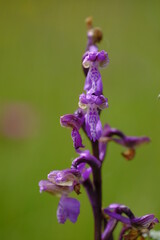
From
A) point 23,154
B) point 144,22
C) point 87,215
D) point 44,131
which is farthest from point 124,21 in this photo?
point 87,215

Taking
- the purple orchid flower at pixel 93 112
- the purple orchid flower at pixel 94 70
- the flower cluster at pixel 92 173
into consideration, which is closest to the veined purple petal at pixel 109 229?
the flower cluster at pixel 92 173

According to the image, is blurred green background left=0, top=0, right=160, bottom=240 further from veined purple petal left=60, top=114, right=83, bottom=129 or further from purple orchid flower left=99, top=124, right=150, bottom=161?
veined purple petal left=60, top=114, right=83, bottom=129

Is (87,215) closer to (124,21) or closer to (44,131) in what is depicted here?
(44,131)

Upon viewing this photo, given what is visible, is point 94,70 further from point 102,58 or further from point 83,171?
point 83,171

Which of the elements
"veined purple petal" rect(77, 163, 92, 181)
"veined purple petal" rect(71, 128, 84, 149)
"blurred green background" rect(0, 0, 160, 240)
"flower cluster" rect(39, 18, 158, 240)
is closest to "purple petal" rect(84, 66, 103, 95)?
"flower cluster" rect(39, 18, 158, 240)

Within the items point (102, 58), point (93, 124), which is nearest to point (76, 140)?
point (93, 124)
